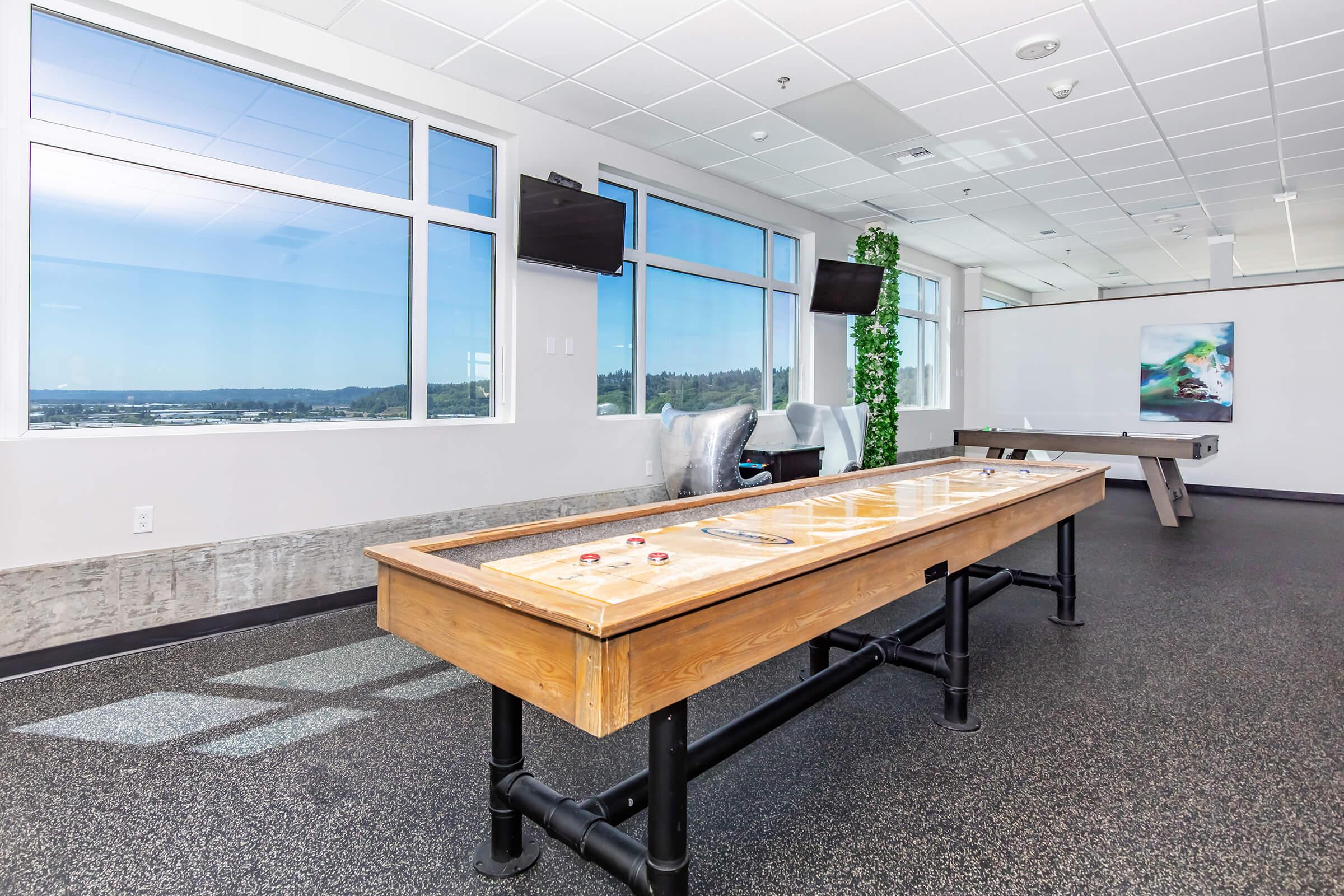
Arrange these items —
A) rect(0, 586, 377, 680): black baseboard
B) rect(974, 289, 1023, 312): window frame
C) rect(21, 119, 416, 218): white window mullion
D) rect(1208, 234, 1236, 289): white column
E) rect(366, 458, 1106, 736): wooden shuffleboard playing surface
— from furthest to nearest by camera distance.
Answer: rect(974, 289, 1023, 312): window frame → rect(1208, 234, 1236, 289): white column → rect(21, 119, 416, 218): white window mullion → rect(0, 586, 377, 680): black baseboard → rect(366, 458, 1106, 736): wooden shuffleboard playing surface

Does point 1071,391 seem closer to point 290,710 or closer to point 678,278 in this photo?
point 678,278

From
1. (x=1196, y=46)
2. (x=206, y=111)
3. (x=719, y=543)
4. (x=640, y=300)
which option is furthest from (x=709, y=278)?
(x=719, y=543)

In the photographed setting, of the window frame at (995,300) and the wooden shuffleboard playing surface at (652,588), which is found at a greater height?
the window frame at (995,300)

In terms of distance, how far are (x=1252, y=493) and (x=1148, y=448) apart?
304 centimetres

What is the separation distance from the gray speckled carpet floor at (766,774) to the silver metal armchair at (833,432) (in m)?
3.56

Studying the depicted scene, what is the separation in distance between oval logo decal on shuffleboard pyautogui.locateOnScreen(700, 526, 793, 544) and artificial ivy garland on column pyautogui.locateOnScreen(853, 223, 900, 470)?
19.7ft

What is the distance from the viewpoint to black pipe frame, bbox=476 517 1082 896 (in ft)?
4.28

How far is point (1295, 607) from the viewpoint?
144 inches

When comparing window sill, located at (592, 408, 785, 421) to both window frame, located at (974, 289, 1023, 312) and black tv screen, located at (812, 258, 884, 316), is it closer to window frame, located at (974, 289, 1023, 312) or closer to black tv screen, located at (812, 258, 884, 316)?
black tv screen, located at (812, 258, 884, 316)

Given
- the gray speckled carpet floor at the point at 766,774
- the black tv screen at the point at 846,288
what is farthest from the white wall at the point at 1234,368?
the gray speckled carpet floor at the point at 766,774

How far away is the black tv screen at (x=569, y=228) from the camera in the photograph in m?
4.53

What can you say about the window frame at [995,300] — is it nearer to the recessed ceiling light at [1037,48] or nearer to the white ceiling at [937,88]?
the white ceiling at [937,88]

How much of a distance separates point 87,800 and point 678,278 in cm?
520

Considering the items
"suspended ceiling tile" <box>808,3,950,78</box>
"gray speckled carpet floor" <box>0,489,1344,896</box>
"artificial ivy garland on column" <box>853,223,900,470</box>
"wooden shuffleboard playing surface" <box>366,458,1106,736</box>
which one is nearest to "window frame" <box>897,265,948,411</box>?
"artificial ivy garland on column" <box>853,223,900,470</box>
